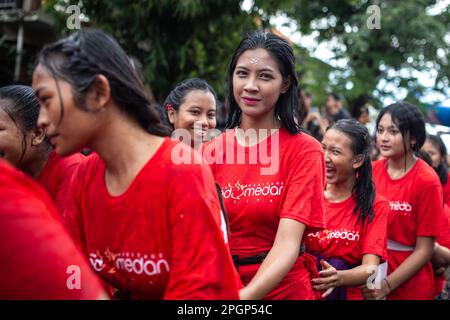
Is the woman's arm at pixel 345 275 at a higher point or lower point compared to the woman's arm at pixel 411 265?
higher

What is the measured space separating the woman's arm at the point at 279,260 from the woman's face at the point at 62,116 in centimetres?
94

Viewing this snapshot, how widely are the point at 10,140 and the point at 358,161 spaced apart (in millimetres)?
2339

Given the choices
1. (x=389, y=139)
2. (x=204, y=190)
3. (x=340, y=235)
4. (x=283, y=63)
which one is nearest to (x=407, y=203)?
(x=389, y=139)

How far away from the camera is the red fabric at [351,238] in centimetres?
382

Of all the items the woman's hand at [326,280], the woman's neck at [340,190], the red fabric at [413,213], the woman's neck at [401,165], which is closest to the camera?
the woman's hand at [326,280]

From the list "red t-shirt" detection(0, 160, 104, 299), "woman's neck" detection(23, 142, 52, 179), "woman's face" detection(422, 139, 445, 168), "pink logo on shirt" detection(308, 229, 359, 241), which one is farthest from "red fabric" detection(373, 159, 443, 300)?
"red t-shirt" detection(0, 160, 104, 299)

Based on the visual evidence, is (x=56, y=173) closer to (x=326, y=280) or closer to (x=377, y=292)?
(x=326, y=280)

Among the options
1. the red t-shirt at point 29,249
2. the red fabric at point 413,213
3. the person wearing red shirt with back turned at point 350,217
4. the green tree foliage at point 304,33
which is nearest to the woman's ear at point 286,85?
the person wearing red shirt with back turned at point 350,217

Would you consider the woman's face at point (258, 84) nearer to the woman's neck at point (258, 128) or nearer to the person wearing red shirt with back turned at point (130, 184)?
the woman's neck at point (258, 128)

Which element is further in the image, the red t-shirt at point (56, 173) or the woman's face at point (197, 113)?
the woman's face at point (197, 113)

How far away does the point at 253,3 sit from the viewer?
862 centimetres
